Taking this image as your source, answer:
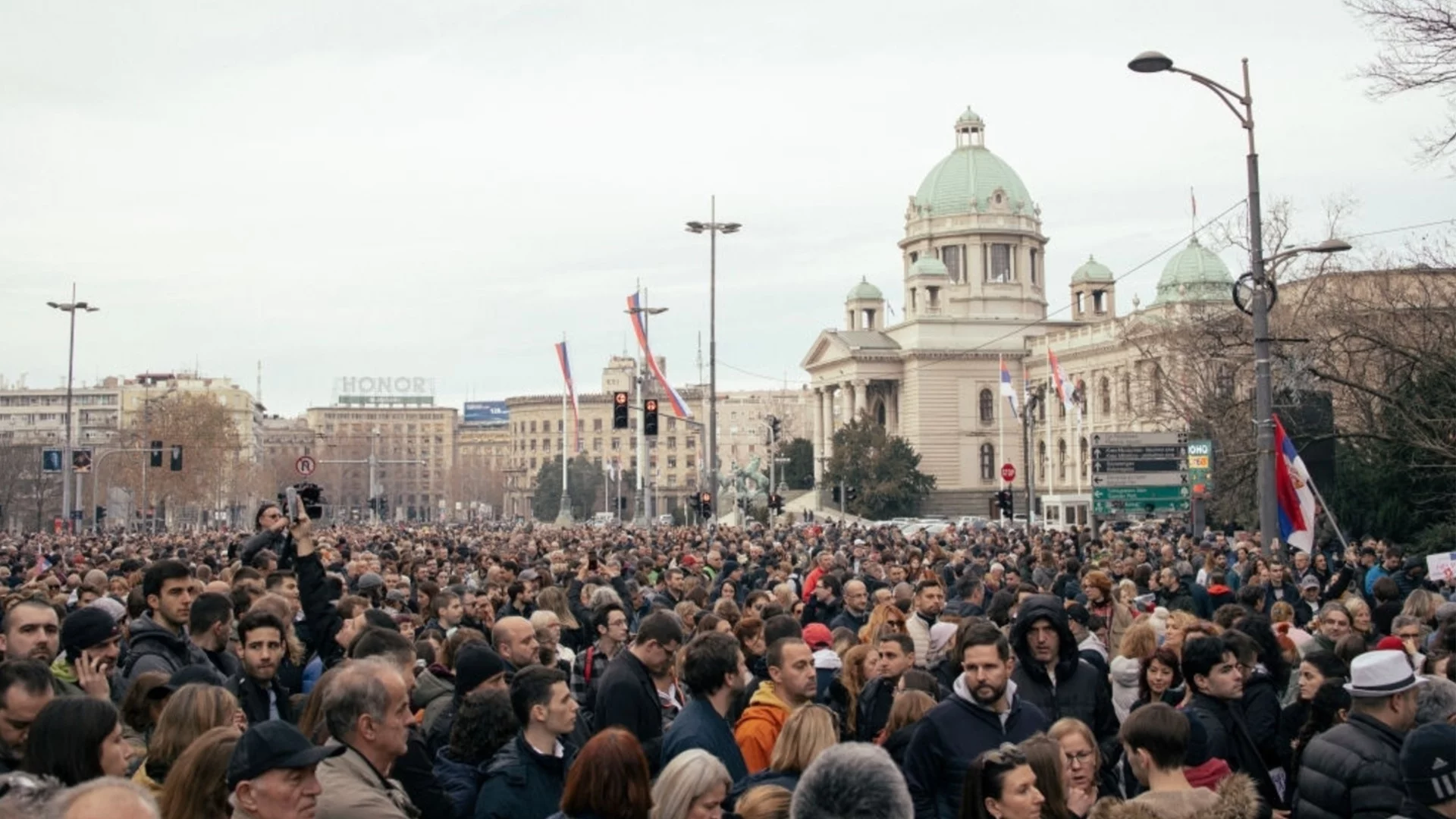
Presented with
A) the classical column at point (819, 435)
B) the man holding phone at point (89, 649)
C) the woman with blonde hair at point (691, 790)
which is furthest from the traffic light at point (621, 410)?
the classical column at point (819, 435)

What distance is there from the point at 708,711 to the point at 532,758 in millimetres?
966

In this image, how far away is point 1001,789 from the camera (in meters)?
5.44

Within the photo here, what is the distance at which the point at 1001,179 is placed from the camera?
110312mm

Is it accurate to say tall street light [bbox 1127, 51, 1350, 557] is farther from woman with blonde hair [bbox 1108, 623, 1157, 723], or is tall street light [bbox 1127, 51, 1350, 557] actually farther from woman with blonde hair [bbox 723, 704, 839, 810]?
woman with blonde hair [bbox 723, 704, 839, 810]

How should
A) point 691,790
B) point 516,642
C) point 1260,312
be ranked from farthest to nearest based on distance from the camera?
point 1260,312 → point 516,642 → point 691,790

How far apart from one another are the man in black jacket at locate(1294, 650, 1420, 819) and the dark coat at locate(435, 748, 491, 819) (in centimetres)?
318

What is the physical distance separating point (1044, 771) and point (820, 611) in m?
8.96

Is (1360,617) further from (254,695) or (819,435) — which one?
(819,435)

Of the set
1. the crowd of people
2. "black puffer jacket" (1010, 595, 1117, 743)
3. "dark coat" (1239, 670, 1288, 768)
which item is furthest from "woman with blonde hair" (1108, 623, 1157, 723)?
"dark coat" (1239, 670, 1288, 768)

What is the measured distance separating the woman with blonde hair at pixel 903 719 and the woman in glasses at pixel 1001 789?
1487mm

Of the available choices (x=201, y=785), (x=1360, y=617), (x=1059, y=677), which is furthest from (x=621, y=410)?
(x=201, y=785)

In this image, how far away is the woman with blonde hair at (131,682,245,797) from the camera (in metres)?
5.71

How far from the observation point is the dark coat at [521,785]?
6133 millimetres

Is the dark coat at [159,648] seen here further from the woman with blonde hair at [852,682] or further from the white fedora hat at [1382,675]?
the white fedora hat at [1382,675]
